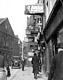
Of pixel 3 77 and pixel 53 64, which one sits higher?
pixel 53 64

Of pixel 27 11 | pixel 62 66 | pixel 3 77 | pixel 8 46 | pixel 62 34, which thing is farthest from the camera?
pixel 8 46

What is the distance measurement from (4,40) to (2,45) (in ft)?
9.03

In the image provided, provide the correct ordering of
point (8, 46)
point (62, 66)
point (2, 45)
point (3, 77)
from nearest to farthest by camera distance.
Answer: point (62, 66)
point (3, 77)
point (2, 45)
point (8, 46)

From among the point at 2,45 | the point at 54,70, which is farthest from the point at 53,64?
the point at 2,45

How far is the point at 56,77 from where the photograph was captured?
13.3ft

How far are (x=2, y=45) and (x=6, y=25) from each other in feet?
21.9

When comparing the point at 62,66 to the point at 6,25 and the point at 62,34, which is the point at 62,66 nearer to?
the point at 62,34

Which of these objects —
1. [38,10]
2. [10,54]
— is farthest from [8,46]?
[38,10]

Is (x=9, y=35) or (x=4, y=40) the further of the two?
(x=9, y=35)

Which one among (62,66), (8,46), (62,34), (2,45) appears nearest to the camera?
(62,66)

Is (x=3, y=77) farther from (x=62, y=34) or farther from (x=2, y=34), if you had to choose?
(x=2, y=34)

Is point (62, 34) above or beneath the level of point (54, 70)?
above

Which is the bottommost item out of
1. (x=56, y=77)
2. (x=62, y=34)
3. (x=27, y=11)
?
(x=56, y=77)

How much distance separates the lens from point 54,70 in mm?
4211
